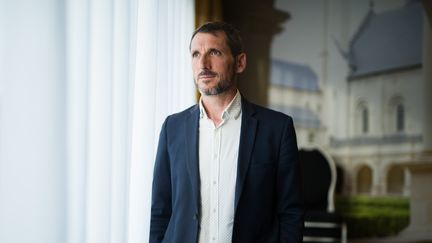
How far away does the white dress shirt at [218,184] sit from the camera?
132 centimetres

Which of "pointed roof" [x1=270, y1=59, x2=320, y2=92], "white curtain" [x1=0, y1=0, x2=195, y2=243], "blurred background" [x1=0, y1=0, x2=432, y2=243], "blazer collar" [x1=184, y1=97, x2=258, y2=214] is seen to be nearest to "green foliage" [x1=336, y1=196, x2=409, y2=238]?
"blurred background" [x1=0, y1=0, x2=432, y2=243]

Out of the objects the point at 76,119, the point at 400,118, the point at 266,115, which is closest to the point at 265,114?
the point at 266,115

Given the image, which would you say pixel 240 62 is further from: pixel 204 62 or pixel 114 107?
pixel 114 107

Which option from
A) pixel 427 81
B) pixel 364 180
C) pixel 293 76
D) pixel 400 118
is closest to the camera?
pixel 427 81

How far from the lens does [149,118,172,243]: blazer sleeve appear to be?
1.41 metres

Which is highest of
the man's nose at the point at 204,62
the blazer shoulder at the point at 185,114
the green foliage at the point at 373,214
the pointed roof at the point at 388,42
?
the pointed roof at the point at 388,42

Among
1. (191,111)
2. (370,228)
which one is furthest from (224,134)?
(370,228)

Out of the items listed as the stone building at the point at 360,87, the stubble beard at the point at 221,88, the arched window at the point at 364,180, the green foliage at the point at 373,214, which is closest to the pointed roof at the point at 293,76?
the stone building at the point at 360,87

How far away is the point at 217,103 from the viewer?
1375 mm

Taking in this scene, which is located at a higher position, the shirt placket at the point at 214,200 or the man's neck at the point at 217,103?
the man's neck at the point at 217,103

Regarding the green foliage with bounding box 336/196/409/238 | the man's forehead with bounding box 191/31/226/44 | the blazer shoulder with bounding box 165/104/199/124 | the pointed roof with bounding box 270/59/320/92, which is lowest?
the green foliage with bounding box 336/196/409/238

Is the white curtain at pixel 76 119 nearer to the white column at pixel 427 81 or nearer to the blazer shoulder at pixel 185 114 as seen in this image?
the blazer shoulder at pixel 185 114

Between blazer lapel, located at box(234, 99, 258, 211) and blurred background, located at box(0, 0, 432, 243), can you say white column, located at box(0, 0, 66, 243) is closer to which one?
blurred background, located at box(0, 0, 432, 243)

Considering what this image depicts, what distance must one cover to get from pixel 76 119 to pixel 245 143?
64 cm
